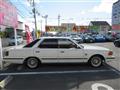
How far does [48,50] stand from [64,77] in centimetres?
Answer: 226

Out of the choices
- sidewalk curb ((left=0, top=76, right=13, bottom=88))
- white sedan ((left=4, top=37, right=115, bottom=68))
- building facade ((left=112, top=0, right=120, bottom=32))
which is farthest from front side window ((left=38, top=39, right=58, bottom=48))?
building facade ((left=112, top=0, right=120, bottom=32))

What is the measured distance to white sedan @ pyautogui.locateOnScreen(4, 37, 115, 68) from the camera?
1147cm

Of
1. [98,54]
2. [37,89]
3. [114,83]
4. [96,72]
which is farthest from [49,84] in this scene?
[98,54]

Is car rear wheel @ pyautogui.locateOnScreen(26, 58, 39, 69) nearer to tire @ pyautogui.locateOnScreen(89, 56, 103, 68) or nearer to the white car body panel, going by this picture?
the white car body panel

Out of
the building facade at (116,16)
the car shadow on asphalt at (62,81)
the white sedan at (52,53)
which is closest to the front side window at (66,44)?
the white sedan at (52,53)

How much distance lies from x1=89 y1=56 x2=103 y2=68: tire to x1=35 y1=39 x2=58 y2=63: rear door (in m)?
1.84

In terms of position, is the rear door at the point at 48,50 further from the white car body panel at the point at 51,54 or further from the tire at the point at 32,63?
the tire at the point at 32,63

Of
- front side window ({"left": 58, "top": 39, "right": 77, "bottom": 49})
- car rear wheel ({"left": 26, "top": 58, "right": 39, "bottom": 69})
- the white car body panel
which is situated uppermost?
front side window ({"left": 58, "top": 39, "right": 77, "bottom": 49})

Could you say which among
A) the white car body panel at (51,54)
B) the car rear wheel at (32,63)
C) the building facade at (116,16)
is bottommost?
the car rear wheel at (32,63)

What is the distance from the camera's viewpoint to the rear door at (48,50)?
37.7 ft

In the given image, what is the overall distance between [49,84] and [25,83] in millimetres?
935

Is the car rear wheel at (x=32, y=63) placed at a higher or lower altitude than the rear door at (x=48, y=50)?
lower

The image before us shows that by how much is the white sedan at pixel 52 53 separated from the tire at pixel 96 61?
0.19 ft

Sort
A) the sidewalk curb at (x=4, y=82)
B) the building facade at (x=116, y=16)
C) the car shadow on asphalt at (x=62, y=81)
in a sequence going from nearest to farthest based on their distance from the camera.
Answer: the car shadow on asphalt at (x=62, y=81) < the sidewalk curb at (x=4, y=82) < the building facade at (x=116, y=16)
